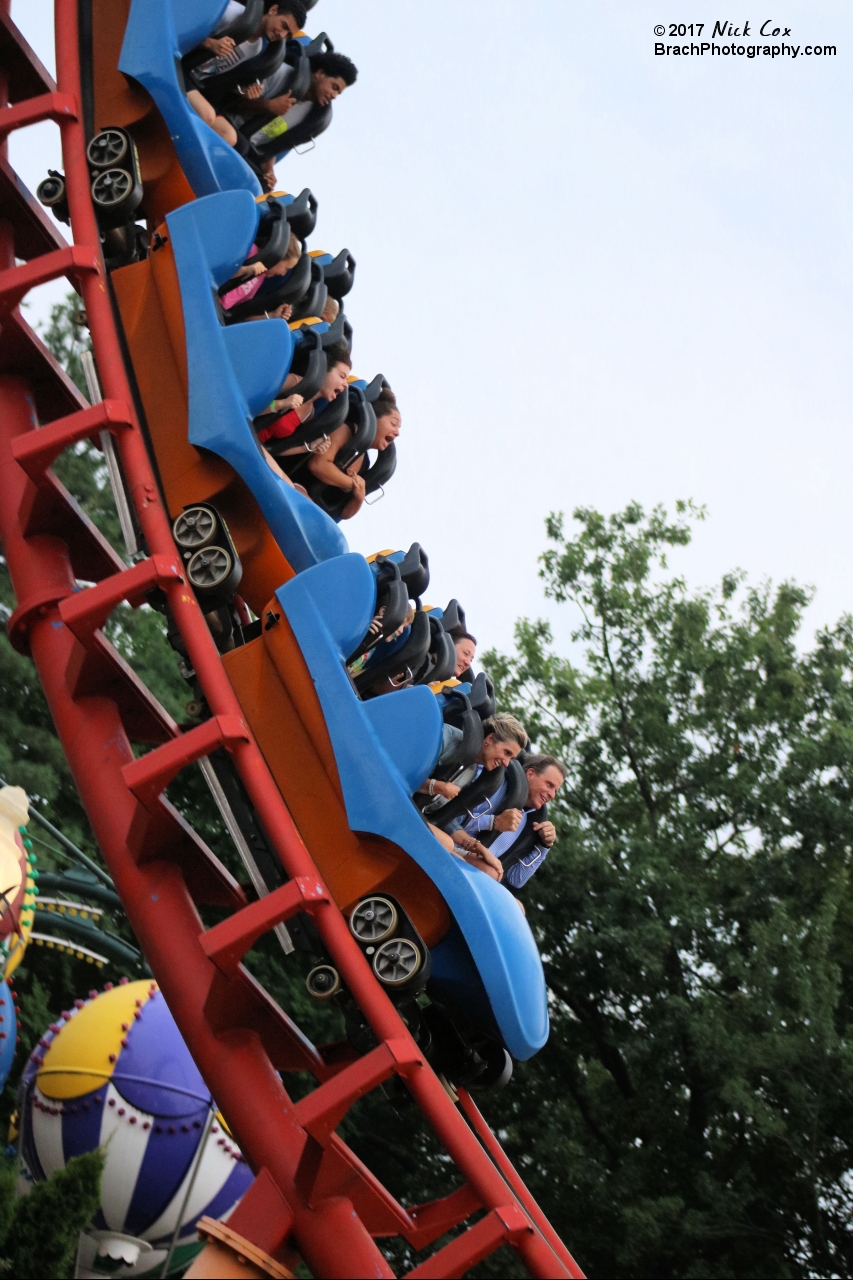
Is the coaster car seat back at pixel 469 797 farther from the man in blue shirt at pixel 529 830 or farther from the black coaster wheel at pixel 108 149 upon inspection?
the black coaster wheel at pixel 108 149

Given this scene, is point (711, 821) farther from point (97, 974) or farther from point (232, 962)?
point (232, 962)

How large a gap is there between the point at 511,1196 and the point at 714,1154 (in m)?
10.3

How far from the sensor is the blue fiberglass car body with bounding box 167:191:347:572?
480 centimetres

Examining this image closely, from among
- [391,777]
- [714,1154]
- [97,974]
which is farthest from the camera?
[97,974]

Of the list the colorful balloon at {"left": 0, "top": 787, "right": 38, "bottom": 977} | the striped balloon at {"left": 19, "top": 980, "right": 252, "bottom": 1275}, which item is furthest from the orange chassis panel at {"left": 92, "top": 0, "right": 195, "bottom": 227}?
the striped balloon at {"left": 19, "top": 980, "right": 252, "bottom": 1275}

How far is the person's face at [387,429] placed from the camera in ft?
19.0

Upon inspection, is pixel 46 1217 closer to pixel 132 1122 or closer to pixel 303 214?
pixel 132 1122

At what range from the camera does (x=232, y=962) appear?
4.20 m

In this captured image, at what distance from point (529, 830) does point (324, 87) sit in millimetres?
3332

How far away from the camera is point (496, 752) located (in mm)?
5109

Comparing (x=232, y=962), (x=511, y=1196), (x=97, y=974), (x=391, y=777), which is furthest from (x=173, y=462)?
(x=97, y=974)

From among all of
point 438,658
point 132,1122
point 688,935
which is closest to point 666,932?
point 688,935

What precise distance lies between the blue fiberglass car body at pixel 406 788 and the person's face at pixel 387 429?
4.15 feet

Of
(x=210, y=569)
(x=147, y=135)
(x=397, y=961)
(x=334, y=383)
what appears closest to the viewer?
(x=397, y=961)
